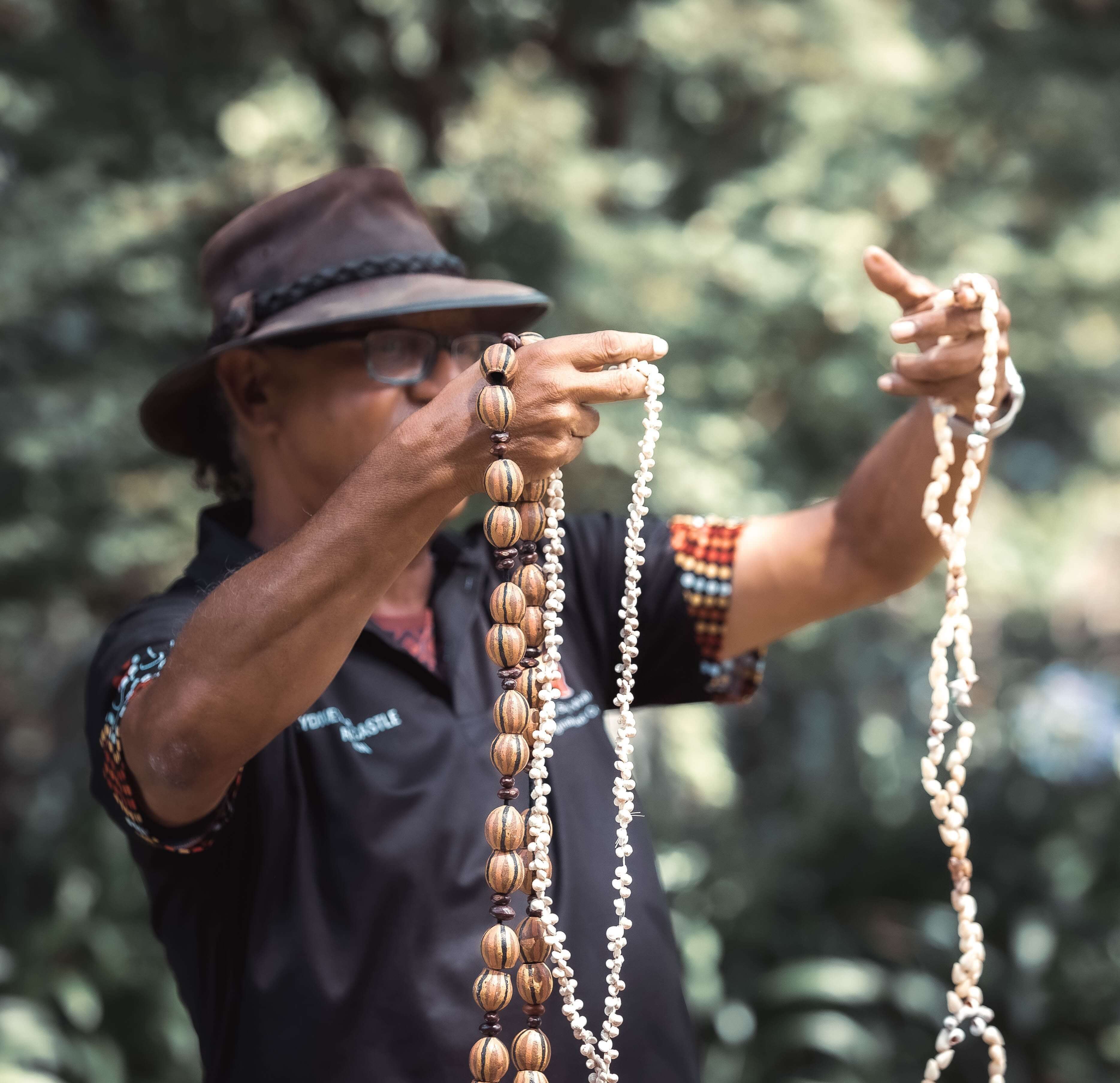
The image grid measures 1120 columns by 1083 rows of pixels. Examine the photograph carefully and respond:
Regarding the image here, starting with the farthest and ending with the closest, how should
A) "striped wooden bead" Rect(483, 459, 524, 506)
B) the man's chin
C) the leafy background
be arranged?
1. the leafy background
2. the man's chin
3. "striped wooden bead" Rect(483, 459, 524, 506)

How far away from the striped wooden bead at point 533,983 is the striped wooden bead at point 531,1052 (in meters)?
0.03

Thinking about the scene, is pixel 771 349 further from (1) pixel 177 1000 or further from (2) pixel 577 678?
(1) pixel 177 1000

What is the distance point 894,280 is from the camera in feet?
5.22

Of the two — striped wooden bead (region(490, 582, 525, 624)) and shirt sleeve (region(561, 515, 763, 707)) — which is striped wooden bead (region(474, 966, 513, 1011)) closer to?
striped wooden bead (region(490, 582, 525, 624))

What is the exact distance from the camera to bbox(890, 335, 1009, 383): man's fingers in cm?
152

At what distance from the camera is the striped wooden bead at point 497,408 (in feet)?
3.77

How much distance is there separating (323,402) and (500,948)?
2.94 feet

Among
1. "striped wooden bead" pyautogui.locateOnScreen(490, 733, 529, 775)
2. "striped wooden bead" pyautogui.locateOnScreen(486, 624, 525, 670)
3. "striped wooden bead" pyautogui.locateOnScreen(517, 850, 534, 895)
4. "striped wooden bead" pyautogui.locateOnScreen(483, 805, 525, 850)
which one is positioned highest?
"striped wooden bead" pyautogui.locateOnScreen(486, 624, 525, 670)

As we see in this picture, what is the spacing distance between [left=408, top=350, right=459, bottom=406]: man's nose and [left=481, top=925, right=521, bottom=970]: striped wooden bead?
32.9 inches

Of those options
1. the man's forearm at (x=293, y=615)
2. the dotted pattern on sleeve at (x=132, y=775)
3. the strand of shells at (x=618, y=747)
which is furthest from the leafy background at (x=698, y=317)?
the man's forearm at (x=293, y=615)

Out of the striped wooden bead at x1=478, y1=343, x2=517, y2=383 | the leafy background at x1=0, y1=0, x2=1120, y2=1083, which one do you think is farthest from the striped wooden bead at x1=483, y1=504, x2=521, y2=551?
the leafy background at x1=0, y1=0, x2=1120, y2=1083

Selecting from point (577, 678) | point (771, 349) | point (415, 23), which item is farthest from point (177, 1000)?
point (415, 23)

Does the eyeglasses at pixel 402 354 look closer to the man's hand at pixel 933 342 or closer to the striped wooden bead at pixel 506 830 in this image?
the man's hand at pixel 933 342

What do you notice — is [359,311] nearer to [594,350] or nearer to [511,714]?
[594,350]
